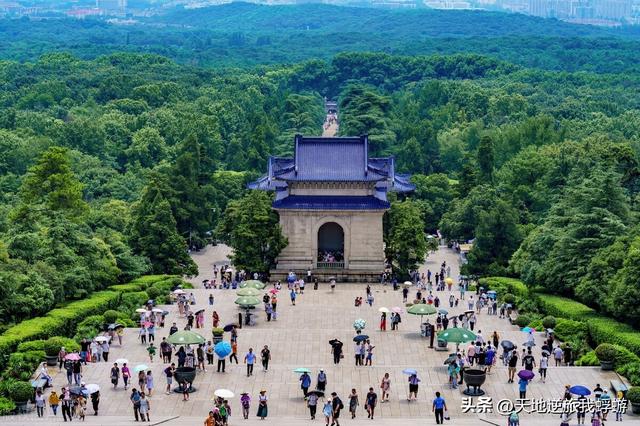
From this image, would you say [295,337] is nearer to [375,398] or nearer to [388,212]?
[375,398]

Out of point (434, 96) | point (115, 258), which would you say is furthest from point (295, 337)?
point (434, 96)

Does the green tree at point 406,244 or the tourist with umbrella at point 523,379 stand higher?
the tourist with umbrella at point 523,379

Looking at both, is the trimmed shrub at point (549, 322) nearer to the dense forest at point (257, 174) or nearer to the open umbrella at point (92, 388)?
the dense forest at point (257, 174)

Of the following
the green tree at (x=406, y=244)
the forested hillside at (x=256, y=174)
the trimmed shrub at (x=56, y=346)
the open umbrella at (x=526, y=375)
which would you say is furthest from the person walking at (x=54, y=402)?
the green tree at (x=406, y=244)

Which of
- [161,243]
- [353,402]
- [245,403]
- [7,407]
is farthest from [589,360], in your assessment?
[161,243]

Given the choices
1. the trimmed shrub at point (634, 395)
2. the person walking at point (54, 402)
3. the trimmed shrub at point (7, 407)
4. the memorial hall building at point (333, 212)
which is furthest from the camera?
the memorial hall building at point (333, 212)

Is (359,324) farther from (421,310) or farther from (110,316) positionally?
(110,316)

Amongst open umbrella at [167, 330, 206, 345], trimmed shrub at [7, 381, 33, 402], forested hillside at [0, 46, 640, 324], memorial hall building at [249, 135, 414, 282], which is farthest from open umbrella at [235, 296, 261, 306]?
trimmed shrub at [7, 381, 33, 402]

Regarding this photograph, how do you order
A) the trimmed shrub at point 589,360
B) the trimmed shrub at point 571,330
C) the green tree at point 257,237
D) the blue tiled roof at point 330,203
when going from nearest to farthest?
the trimmed shrub at point 589,360 → the trimmed shrub at point 571,330 → the green tree at point 257,237 → the blue tiled roof at point 330,203
